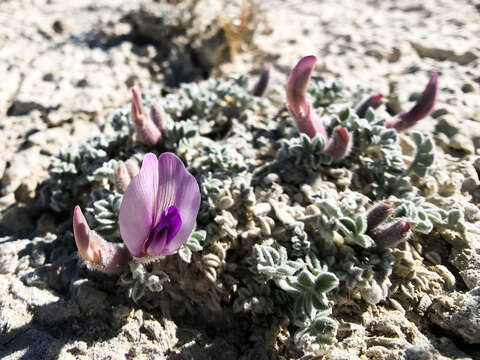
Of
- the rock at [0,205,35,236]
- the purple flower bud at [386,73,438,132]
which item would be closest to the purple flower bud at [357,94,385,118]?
the purple flower bud at [386,73,438,132]

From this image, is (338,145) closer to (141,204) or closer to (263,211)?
(263,211)

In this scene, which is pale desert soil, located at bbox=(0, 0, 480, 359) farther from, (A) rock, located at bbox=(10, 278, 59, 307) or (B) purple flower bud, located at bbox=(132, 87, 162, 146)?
(B) purple flower bud, located at bbox=(132, 87, 162, 146)

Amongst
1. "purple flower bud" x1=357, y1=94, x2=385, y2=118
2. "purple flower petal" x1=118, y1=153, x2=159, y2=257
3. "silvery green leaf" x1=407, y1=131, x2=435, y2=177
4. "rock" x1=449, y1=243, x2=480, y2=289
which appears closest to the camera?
"purple flower petal" x1=118, y1=153, x2=159, y2=257

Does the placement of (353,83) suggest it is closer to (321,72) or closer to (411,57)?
(321,72)

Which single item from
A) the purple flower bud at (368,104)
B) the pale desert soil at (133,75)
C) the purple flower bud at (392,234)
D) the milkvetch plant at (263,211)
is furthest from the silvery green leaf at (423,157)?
the purple flower bud at (392,234)

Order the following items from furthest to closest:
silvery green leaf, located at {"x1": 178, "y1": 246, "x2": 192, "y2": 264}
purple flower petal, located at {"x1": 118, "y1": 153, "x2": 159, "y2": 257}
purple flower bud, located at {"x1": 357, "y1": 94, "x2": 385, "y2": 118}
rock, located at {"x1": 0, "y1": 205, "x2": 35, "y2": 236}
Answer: purple flower bud, located at {"x1": 357, "y1": 94, "x2": 385, "y2": 118}
rock, located at {"x1": 0, "y1": 205, "x2": 35, "y2": 236}
silvery green leaf, located at {"x1": 178, "y1": 246, "x2": 192, "y2": 264}
purple flower petal, located at {"x1": 118, "y1": 153, "x2": 159, "y2": 257}
